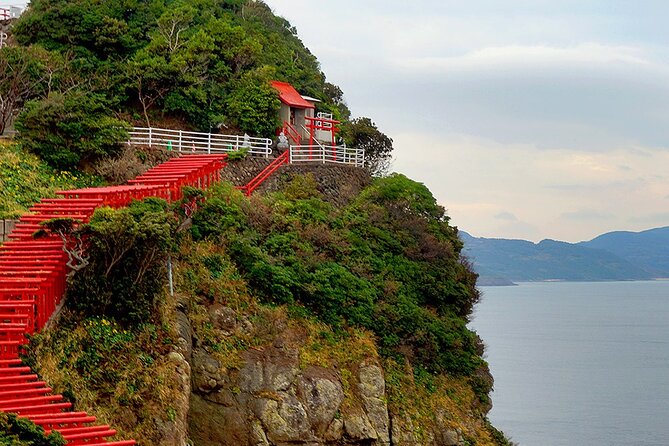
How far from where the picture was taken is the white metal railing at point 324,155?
167 feet

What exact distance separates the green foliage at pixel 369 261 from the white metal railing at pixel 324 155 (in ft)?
8.55

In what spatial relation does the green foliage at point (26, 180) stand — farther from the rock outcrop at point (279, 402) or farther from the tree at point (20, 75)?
the rock outcrop at point (279, 402)

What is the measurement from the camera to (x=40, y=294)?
93.9ft

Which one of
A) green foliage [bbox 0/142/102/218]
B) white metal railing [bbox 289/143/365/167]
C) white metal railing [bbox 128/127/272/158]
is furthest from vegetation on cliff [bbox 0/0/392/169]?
green foliage [bbox 0/142/102/218]

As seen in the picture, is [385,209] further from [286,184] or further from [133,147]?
[133,147]

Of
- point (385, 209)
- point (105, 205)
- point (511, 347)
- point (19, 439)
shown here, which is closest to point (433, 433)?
point (385, 209)

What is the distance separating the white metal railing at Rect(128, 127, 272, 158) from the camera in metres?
46.7

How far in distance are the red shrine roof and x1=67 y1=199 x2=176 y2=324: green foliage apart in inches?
897

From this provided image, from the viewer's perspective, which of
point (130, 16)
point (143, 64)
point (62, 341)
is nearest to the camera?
point (62, 341)

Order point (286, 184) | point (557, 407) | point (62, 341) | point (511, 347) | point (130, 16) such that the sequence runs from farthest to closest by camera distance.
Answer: point (511, 347)
point (557, 407)
point (130, 16)
point (286, 184)
point (62, 341)

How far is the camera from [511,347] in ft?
481

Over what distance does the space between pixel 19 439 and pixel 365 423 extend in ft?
59.2

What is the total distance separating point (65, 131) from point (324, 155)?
12512 mm

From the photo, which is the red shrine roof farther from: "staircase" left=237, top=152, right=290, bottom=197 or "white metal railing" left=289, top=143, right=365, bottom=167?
"staircase" left=237, top=152, right=290, bottom=197
